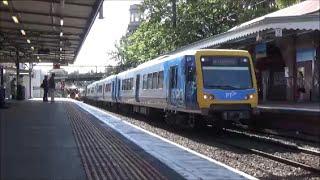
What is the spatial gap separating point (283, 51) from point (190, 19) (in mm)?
14197

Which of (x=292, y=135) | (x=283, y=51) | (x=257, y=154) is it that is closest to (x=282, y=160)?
(x=257, y=154)

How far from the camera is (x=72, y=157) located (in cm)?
1212

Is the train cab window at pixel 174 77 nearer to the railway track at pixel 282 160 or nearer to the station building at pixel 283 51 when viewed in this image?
the station building at pixel 283 51

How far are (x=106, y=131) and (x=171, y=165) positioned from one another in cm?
825

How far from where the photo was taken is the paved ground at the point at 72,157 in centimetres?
1013

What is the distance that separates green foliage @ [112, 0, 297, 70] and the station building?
9666mm

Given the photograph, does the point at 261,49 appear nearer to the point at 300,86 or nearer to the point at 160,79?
the point at 300,86

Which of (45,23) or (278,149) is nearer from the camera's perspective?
(278,149)

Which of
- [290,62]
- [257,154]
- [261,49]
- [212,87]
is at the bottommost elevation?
[257,154]

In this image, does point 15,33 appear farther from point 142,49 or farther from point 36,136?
point 36,136

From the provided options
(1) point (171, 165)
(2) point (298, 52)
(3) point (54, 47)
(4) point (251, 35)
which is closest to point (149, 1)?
(3) point (54, 47)

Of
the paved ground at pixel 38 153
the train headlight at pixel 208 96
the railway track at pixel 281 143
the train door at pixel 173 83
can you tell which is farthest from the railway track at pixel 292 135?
the paved ground at pixel 38 153

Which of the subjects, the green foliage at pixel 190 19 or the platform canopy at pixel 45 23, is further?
the green foliage at pixel 190 19

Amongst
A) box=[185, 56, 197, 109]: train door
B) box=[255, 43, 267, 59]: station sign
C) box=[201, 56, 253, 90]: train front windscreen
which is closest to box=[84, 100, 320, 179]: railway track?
box=[185, 56, 197, 109]: train door
